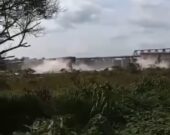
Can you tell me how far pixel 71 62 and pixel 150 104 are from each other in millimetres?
33748

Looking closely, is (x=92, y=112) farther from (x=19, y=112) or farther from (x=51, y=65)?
(x=51, y=65)

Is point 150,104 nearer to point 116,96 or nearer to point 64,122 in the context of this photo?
point 116,96

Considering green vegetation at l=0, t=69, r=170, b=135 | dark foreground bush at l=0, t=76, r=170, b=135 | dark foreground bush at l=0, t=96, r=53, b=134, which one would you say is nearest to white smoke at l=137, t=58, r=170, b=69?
green vegetation at l=0, t=69, r=170, b=135

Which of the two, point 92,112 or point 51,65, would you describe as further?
point 51,65

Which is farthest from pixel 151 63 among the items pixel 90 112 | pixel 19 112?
pixel 90 112

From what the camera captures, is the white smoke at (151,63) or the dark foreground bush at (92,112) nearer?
the dark foreground bush at (92,112)

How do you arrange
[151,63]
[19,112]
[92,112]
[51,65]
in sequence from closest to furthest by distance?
[92,112] < [19,112] < [151,63] < [51,65]

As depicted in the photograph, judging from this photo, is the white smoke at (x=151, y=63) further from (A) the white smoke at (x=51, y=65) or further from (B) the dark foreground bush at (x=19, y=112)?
(B) the dark foreground bush at (x=19, y=112)

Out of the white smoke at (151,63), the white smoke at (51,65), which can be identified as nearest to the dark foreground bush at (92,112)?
the white smoke at (151,63)

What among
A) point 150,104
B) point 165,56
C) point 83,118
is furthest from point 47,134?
point 165,56

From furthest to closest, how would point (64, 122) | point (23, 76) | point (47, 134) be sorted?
1. point (23, 76)
2. point (64, 122)
3. point (47, 134)

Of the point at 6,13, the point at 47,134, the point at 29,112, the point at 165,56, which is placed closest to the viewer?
the point at 47,134

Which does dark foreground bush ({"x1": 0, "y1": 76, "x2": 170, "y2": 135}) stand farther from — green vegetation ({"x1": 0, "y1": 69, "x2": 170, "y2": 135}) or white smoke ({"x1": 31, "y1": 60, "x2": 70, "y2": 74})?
white smoke ({"x1": 31, "y1": 60, "x2": 70, "y2": 74})

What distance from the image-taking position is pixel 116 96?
1809 cm
